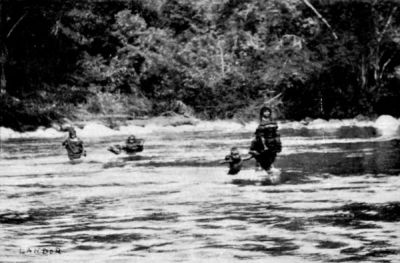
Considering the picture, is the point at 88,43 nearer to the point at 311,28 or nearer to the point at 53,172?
the point at 311,28

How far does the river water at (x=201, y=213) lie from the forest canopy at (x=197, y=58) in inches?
1005

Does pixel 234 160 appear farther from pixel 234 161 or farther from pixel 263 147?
pixel 263 147

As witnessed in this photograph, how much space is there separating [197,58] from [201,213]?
138 feet

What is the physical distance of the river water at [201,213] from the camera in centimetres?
723

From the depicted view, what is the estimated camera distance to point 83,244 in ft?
25.7

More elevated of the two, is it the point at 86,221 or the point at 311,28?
the point at 311,28

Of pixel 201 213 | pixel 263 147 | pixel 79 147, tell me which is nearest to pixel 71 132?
pixel 79 147

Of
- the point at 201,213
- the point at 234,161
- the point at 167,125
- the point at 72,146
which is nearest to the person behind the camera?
the point at 201,213

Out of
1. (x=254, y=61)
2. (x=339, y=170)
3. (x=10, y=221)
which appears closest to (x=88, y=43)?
(x=254, y=61)

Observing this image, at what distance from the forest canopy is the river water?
1005 inches

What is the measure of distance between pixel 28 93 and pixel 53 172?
30.7 metres

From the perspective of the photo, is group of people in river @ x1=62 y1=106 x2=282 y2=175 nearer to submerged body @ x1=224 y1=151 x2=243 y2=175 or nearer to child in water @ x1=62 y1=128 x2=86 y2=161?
submerged body @ x1=224 y1=151 x2=243 y2=175

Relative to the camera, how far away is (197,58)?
5150cm

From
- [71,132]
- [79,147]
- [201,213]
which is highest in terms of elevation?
[71,132]
